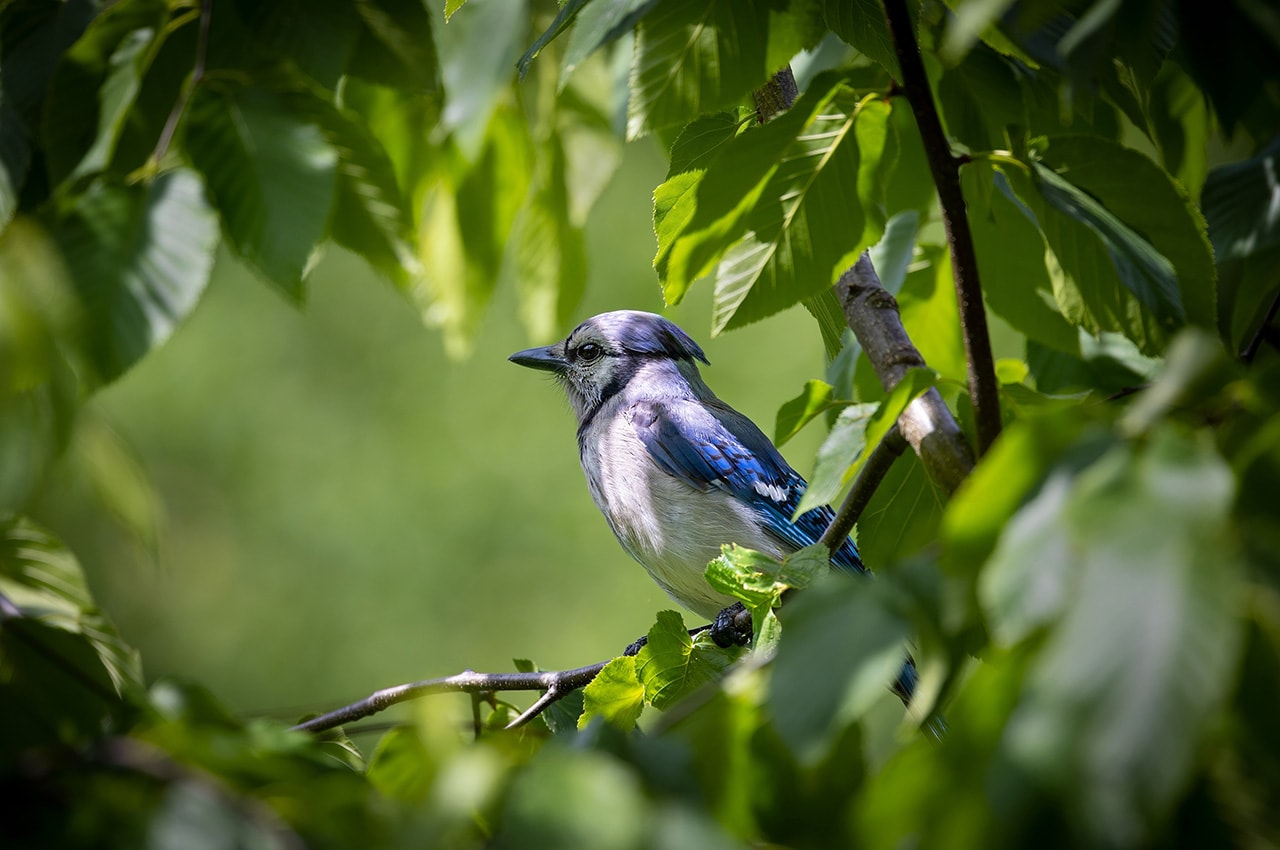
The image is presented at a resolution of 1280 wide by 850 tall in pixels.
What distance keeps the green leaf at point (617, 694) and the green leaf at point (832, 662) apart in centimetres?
76

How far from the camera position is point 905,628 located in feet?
2.12

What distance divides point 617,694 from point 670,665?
0.26 ft

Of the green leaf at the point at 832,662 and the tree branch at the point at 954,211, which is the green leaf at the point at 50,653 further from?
the tree branch at the point at 954,211

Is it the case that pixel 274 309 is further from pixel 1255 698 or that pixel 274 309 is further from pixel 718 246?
pixel 1255 698

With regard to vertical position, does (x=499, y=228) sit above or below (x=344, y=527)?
above

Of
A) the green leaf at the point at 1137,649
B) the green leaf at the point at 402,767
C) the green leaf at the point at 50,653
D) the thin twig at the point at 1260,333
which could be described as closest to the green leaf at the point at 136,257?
the green leaf at the point at 50,653

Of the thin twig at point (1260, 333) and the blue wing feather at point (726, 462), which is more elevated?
the thin twig at point (1260, 333)

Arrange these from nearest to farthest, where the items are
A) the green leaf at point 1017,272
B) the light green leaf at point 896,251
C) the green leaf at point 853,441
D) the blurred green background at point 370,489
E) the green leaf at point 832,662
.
A: the green leaf at point 832,662 < the green leaf at point 853,441 < the green leaf at point 1017,272 < the light green leaf at point 896,251 < the blurred green background at point 370,489

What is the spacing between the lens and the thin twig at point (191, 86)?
1.21 metres

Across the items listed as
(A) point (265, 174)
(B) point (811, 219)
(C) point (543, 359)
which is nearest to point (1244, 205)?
(B) point (811, 219)

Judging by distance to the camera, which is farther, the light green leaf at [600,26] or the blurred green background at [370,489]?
the blurred green background at [370,489]

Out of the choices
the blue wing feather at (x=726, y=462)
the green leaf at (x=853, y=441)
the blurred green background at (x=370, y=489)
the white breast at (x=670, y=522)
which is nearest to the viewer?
the green leaf at (x=853, y=441)

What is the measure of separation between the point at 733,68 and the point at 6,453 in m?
0.74

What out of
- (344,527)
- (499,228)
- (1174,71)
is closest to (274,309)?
(344,527)
